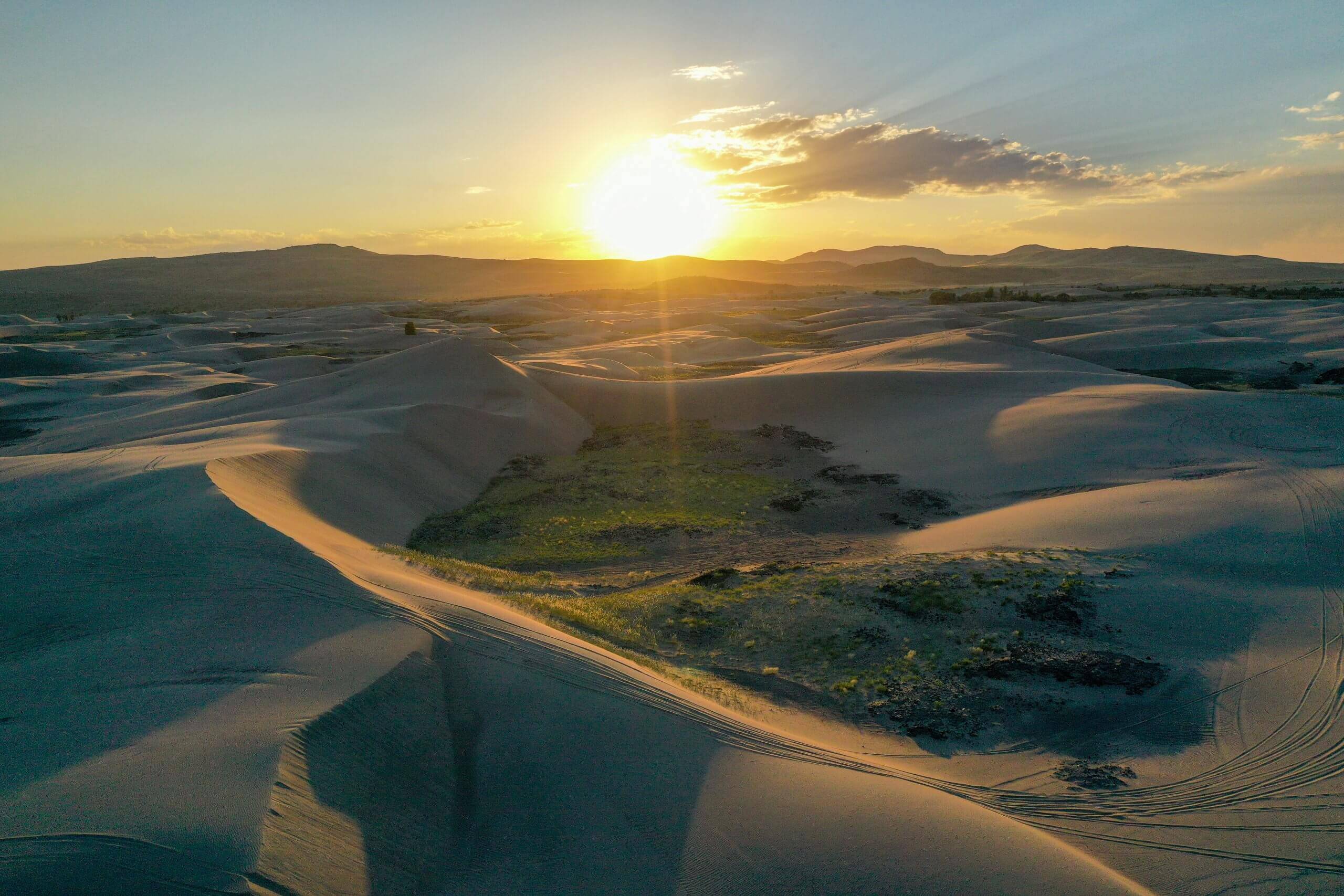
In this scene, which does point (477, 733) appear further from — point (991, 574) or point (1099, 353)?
point (1099, 353)

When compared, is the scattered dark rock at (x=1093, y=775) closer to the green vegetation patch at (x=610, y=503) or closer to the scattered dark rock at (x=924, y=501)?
the green vegetation patch at (x=610, y=503)

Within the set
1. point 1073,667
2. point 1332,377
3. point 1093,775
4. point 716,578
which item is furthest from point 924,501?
point 1332,377

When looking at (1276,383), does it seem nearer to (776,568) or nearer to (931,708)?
(776,568)

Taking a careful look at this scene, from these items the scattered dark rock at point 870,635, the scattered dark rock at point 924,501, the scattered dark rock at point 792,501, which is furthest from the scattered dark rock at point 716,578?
the scattered dark rock at point 924,501

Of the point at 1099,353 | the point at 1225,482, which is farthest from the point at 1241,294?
the point at 1225,482

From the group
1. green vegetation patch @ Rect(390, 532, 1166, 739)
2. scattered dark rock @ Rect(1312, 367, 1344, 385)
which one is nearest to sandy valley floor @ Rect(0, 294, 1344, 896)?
green vegetation patch @ Rect(390, 532, 1166, 739)

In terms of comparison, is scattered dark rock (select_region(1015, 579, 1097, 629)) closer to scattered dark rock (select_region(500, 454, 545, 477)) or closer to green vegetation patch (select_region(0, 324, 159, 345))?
scattered dark rock (select_region(500, 454, 545, 477))
